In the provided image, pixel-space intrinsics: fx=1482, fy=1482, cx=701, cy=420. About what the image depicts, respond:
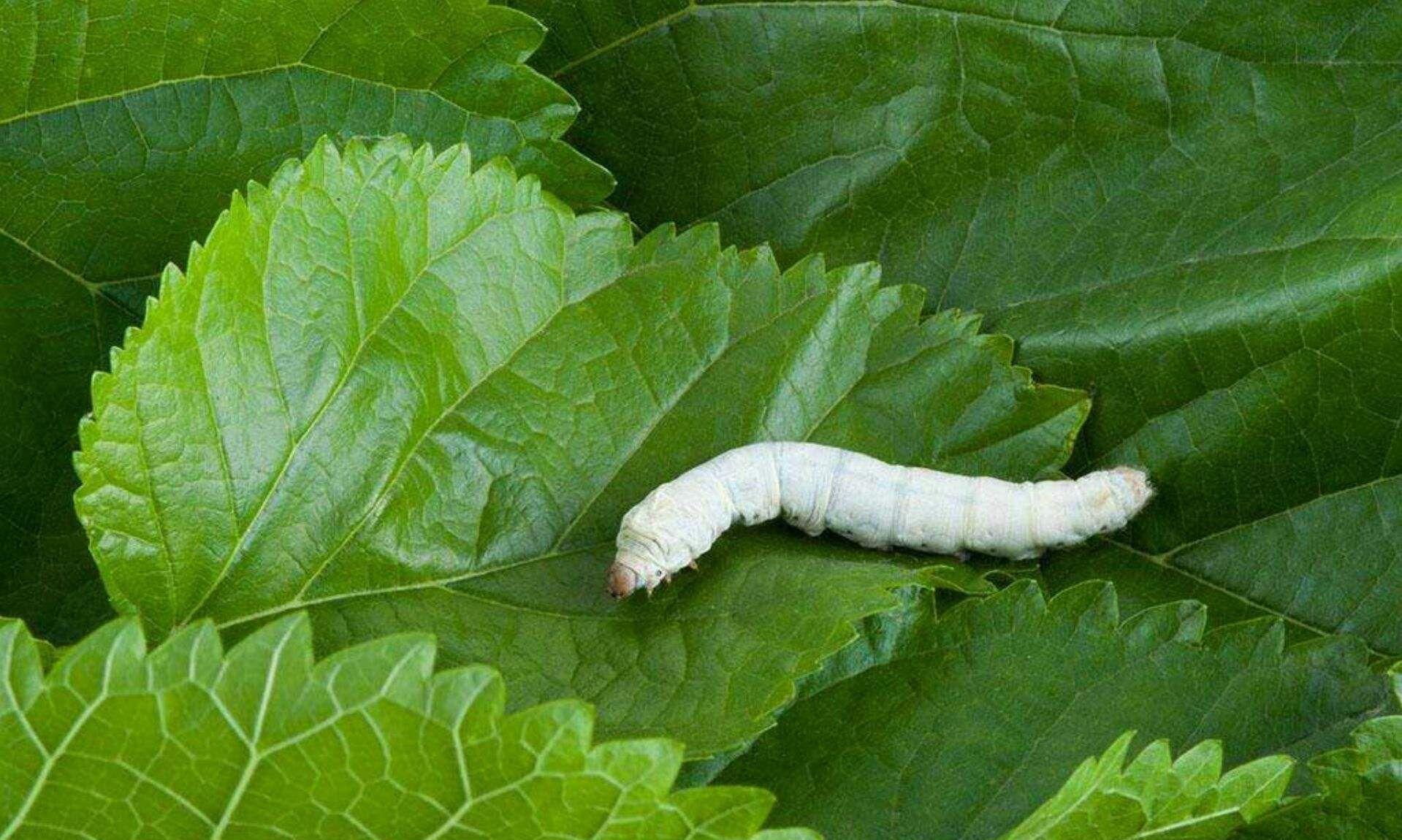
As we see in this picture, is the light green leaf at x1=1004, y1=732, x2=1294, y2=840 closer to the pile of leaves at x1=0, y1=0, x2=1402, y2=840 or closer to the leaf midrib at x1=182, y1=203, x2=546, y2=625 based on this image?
the pile of leaves at x1=0, y1=0, x2=1402, y2=840

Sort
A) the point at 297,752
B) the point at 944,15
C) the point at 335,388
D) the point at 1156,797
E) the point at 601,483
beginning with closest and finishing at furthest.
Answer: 1. the point at 297,752
2. the point at 1156,797
3. the point at 335,388
4. the point at 601,483
5. the point at 944,15

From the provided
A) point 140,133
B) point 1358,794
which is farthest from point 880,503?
point 140,133

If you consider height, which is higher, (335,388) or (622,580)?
(335,388)

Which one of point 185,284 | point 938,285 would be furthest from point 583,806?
point 938,285

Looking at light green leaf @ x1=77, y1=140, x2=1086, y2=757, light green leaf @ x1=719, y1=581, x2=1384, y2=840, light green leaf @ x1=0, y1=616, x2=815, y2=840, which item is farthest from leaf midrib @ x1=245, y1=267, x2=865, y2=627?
light green leaf @ x1=0, y1=616, x2=815, y2=840

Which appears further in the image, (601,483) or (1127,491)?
(1127,491)

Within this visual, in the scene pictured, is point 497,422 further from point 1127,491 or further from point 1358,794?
point 1358,794

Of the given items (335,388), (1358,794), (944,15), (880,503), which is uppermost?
(944,15)
